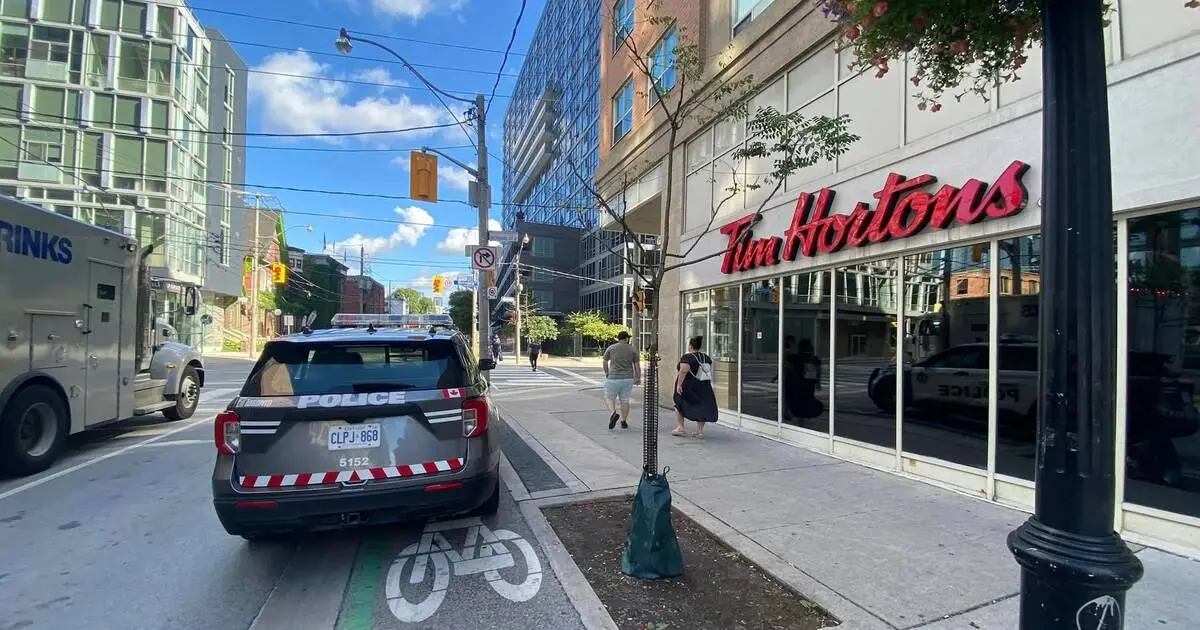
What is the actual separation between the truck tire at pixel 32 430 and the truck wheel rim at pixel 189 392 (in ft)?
11.6

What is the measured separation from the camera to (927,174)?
6.22m

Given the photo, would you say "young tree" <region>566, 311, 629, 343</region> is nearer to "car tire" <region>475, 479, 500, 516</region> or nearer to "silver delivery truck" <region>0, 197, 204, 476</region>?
"silver delivery truck" <region>0, 197, 204, 476</region>

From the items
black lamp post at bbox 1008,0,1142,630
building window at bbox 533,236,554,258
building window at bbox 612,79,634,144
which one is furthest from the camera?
building window at bbox 533,236,554,258

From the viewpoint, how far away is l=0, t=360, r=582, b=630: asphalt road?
3.45 m

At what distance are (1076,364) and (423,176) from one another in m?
12.0

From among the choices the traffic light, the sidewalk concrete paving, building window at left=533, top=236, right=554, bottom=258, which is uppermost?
building window at left=533, top=236, right=554, bottom=258

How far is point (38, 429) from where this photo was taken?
687 centimetres

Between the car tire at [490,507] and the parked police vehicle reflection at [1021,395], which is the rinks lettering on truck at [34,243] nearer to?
the car tire at [490,507]

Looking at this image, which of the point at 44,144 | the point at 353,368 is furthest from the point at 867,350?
the point at 44,144

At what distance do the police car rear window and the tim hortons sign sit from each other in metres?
2.33

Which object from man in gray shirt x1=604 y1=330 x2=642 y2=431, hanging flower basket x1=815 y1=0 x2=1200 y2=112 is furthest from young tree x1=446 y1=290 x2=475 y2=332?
hanging flower basket x1=815 y1=0 x2=1200 y2=112

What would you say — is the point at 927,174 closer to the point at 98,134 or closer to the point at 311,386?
the point at 311,386

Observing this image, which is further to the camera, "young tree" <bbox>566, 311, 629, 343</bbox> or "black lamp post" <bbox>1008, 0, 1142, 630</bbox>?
"young tree" <bbox>566, 311, 629, 343</bbox>

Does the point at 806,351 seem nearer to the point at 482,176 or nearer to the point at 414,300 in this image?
the point at 482,176
